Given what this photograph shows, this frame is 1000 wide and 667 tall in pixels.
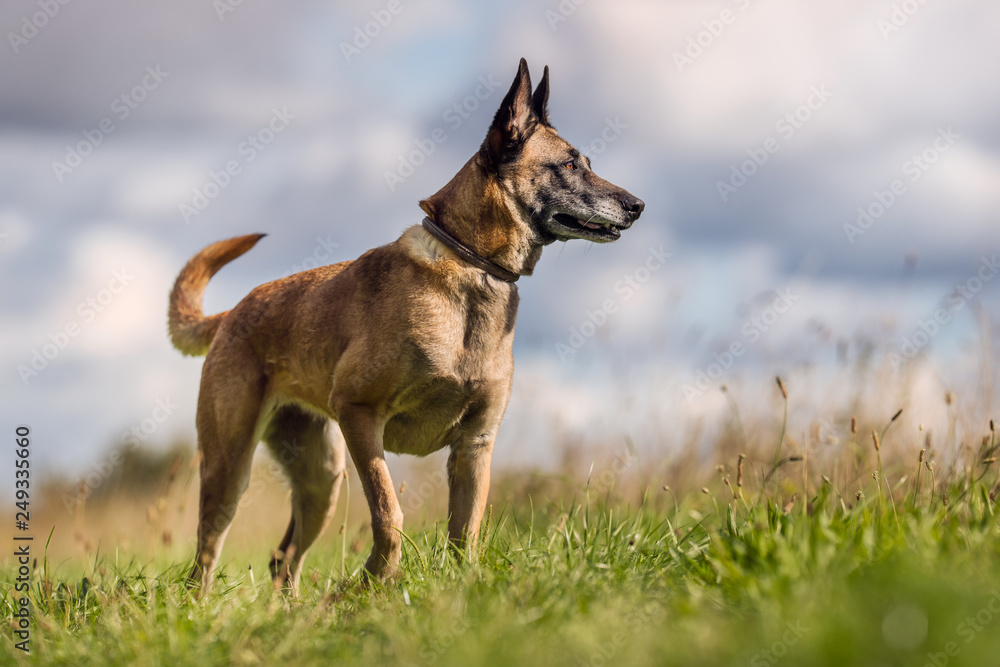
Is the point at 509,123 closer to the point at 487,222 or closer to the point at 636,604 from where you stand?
the point at 487,222

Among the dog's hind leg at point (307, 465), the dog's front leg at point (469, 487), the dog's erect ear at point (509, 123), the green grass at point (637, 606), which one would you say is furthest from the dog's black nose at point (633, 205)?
the dog's hind leg at point (307, 465)

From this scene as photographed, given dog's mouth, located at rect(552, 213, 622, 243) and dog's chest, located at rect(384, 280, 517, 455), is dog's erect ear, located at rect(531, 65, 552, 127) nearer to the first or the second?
dog's mouth, located at rect(552, 213, 622, 243)

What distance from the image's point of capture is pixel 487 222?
4.13 metres

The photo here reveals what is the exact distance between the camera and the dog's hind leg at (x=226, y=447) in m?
4.63

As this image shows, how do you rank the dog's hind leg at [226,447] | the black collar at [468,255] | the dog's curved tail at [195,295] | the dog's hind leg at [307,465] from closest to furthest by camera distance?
the black collar at [468,255]
the dog's hind leg at [226,447]
the dog's hind leg at [307,465]
the dog's curved tail at [195,295]

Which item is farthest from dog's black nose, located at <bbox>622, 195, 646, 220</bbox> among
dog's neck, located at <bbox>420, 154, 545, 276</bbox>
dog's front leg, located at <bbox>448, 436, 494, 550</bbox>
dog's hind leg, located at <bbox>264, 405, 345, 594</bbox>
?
dog's hind leg, located at <bbox>264, 405, 345, 594</bbox>

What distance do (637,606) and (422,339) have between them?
1.81 meters

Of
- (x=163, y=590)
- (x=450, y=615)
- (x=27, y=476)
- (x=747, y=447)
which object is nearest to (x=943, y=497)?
(x=450, y=615)

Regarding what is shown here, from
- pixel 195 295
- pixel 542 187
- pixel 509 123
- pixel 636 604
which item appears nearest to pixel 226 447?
pixel 195 295

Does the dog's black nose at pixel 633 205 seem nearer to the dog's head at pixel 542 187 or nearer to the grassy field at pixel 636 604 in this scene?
the dog's head at pixel 542 187

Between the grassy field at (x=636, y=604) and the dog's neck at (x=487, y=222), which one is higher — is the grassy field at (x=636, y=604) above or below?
below

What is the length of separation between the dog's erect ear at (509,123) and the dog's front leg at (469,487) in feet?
4.97

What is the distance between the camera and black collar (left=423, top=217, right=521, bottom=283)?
13.5 ft

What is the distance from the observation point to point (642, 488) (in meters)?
6.09
